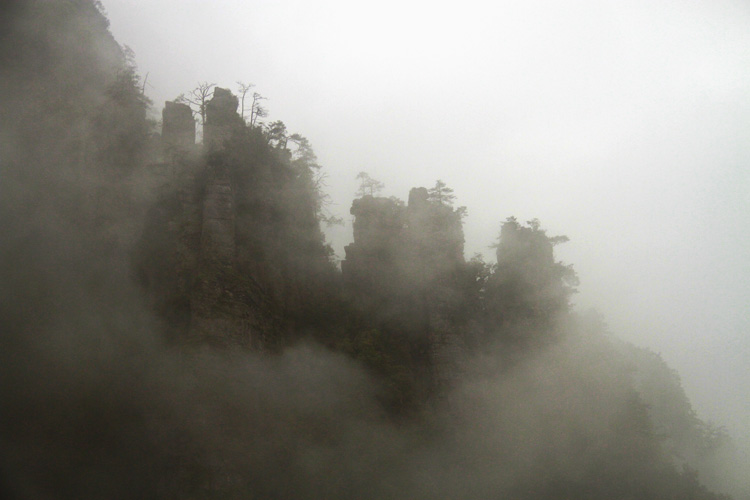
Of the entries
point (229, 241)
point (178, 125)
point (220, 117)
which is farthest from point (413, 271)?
point (178, 125)

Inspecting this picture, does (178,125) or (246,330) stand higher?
(178,125)

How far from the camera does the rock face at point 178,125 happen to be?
33.4 m

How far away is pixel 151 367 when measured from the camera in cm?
2578

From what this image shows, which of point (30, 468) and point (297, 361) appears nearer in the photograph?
point (30, 468)

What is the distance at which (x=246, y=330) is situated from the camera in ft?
88.8

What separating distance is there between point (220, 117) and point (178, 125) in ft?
7.75

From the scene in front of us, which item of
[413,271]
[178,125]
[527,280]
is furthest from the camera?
[527,280]

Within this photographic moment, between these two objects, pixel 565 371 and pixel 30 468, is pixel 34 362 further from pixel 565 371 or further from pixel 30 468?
pixel 565 371

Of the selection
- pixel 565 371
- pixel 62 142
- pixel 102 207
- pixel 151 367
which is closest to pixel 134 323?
pixel 151 367

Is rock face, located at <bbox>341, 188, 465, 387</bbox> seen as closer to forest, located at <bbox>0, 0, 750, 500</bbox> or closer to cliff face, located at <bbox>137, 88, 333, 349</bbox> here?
forest, located at <bbox>0, 0, 750, 500</bbox>

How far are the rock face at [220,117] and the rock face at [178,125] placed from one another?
2.79ft

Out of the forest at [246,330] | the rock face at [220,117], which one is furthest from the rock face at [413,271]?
the rock face at [220,117]

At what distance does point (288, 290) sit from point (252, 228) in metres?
3.77

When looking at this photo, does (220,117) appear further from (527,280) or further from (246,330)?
(527,280)
